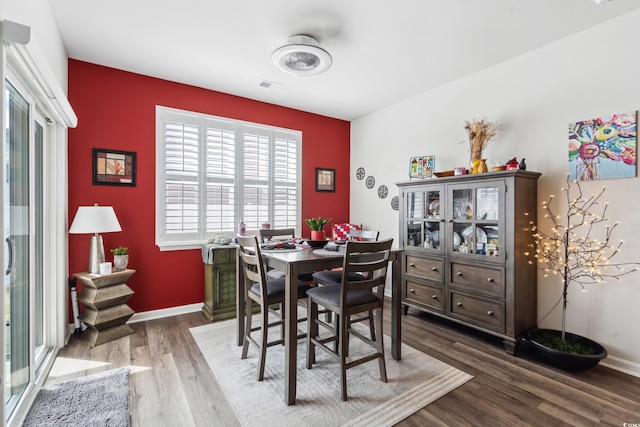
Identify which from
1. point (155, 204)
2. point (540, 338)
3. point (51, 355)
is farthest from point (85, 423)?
point (540, 338)

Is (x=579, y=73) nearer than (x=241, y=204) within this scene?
Yes

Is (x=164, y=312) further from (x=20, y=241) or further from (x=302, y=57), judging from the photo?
(x=302, y=57)

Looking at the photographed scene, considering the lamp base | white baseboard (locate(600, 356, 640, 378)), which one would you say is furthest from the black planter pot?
the lamp base

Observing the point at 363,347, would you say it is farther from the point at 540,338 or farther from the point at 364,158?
the point at 364,158

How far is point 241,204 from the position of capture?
4094mm

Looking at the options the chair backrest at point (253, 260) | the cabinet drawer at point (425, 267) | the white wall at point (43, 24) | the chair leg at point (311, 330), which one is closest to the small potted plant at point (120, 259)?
the chair backrest at point (253, 260)

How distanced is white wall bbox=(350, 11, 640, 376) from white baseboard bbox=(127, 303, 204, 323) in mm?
3436

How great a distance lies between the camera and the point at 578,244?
2.65m

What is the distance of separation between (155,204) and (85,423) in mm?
2232

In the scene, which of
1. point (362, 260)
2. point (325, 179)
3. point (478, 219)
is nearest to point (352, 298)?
point (362, 260)

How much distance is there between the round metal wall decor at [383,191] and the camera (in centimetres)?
451

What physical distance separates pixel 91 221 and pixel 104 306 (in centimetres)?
81

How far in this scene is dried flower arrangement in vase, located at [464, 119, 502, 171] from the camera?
10.2 feet

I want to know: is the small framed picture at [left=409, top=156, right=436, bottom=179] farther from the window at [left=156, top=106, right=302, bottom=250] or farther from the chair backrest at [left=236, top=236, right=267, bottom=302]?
the chair backrest at [left=236, top=236, right=267, bottom=302]
